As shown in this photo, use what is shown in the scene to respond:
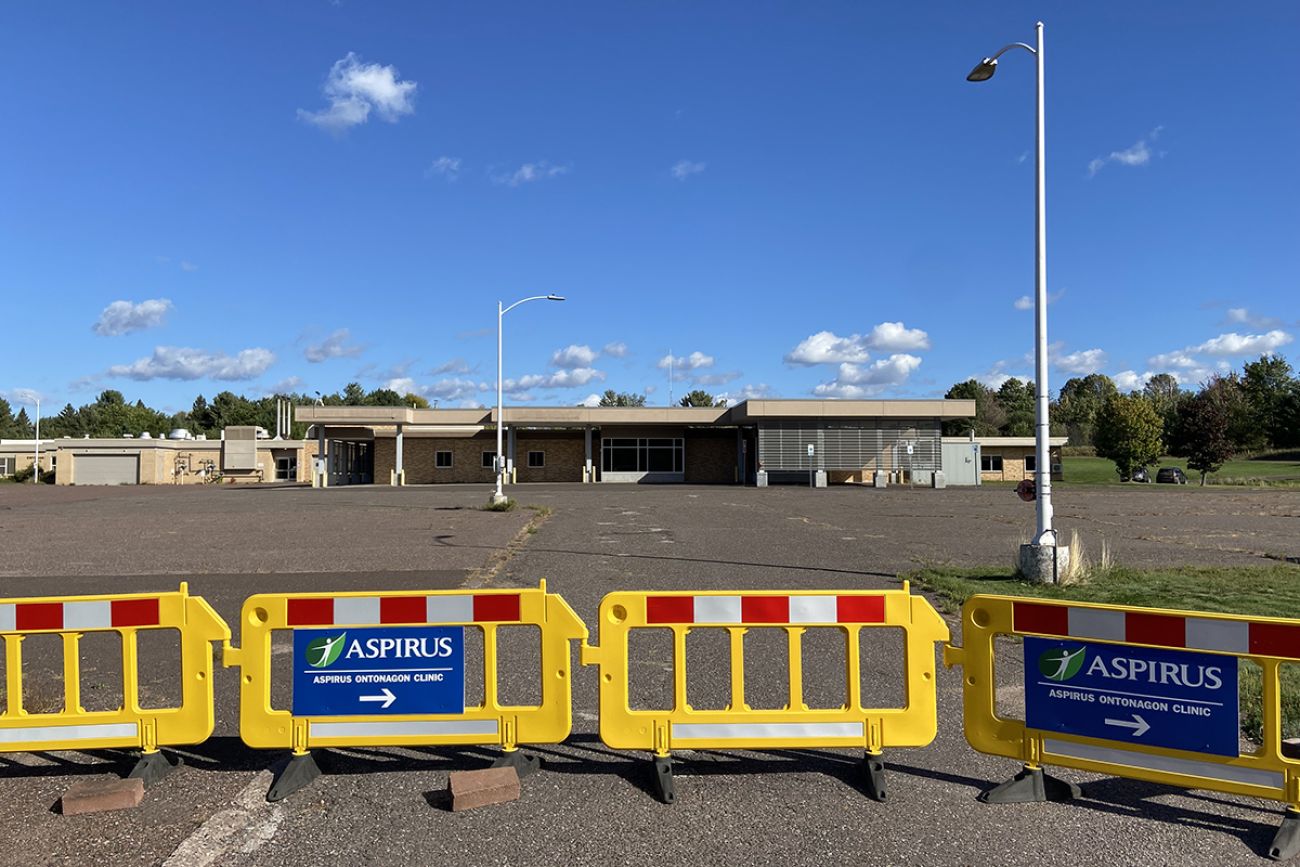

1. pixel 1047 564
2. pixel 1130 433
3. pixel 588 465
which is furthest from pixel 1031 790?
pixel 1130 433

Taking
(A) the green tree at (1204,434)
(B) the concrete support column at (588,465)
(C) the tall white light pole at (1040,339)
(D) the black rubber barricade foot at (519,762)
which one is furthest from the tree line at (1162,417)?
(D) the black rubber barricade foot at (519,762)

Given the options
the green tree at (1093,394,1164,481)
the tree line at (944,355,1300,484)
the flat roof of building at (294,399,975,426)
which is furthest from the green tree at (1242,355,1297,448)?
the flat roof of building at (294,399,975,426)

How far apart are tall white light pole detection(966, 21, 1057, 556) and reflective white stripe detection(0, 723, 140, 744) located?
34.6ft

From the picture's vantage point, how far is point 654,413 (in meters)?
52.1

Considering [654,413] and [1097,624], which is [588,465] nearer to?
[654,413]

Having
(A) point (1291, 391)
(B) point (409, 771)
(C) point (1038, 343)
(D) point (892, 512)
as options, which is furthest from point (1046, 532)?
(A) point (1291, 391)

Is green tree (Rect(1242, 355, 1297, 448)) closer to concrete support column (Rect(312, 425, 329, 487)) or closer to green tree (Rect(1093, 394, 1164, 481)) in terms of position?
green tree (Rect(1093, 394, 1164, 481))

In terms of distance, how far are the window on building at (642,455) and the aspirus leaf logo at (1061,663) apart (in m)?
50.3

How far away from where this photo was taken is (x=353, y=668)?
4.73m

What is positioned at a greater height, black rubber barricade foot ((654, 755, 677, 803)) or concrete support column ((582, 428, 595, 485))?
concrete support column ((582, 428, 595, 485))

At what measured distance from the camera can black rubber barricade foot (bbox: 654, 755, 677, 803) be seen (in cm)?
425

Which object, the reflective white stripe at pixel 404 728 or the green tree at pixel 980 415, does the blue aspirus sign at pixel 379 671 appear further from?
the green tree at pixel 980 415

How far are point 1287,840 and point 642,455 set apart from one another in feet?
168

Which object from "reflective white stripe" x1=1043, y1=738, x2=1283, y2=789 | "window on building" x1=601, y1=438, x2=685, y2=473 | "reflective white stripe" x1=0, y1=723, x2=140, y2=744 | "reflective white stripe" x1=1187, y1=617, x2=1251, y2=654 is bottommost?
"reflective white stripe" x1=1043, y1=738, x2=1283, y2=789
